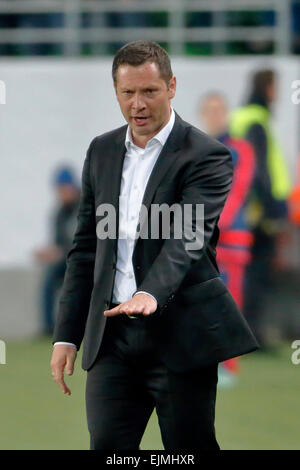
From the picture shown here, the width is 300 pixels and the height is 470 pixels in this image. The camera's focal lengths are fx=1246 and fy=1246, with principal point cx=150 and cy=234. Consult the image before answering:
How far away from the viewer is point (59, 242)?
10945mm

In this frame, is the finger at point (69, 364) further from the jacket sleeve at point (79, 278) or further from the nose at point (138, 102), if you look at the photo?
the nose at point (138, 102)

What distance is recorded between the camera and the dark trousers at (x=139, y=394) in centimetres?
430

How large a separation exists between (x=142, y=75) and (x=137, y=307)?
80 centimetres

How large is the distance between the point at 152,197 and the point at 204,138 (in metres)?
0.30

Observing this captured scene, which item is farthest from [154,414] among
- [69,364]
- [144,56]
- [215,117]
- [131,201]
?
[144,56]

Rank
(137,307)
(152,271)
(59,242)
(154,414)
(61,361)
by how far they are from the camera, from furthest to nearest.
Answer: (59,242) → (154,414) → (61,361) → (152,271) → (137,307)

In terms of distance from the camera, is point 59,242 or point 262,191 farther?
point 59,242

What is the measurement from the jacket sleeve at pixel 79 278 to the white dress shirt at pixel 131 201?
195mm

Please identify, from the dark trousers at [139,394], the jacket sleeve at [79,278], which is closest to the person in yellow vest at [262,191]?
the jacket sleeve at [79,278]

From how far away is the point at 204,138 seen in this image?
14.3 ft

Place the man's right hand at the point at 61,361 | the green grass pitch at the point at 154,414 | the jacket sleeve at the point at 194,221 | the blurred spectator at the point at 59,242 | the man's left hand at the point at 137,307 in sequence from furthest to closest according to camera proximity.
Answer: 1. the blurred spectator at the point at 59,242
2. the green grass pitch at the point at 154,414
3. the man's right hand at the point at 61,361
4. the jacket sleeve at the point at 194,221
5. the man's left hand at the point at 137,307

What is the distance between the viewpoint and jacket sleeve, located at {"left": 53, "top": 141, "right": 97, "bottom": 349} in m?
4.52

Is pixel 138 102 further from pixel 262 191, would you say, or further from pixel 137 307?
pixel 262 191
